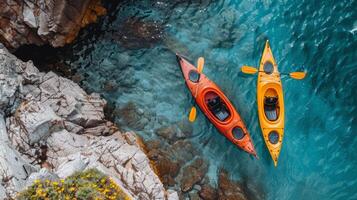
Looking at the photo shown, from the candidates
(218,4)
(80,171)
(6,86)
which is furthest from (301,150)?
(6,86)

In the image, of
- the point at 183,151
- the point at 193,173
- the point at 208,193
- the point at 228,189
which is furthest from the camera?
the point at 183,151

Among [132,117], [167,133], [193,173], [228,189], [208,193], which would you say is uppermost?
[132,117]

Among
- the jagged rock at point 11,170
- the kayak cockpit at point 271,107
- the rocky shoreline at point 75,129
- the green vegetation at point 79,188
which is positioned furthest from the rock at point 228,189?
the jagged rock at point 11,170

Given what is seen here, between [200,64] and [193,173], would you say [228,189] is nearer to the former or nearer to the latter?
[193,173]

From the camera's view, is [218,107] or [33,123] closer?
[33,123]

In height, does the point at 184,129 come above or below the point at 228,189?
above

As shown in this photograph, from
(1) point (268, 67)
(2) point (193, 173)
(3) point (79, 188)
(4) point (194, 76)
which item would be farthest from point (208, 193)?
(1) point (268, 67)

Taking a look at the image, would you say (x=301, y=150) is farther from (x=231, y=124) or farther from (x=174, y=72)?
(x=174, y=72)
